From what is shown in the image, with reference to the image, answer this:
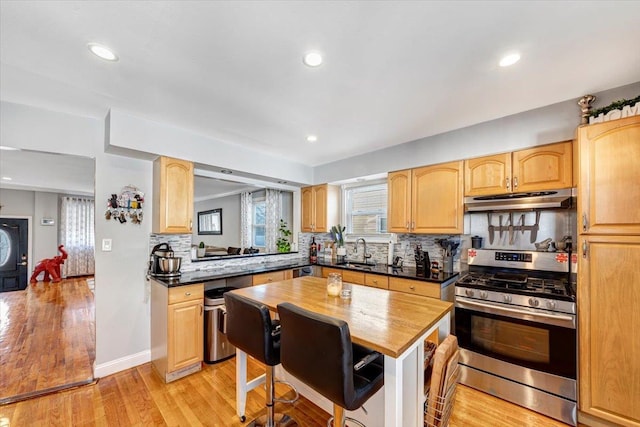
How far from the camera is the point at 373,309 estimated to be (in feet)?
5.38

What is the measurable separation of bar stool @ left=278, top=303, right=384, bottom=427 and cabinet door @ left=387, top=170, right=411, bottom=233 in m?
2.10

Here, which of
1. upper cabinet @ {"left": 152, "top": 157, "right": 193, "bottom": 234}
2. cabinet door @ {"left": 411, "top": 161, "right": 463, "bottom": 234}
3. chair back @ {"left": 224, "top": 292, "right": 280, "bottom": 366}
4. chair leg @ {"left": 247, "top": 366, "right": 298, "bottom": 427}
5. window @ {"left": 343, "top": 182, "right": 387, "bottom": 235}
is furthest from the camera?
window @ {"left": 343, "top": 182, "right": 387, "bottom": 235}

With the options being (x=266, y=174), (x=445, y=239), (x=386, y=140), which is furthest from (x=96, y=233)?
(x=445, y=239)

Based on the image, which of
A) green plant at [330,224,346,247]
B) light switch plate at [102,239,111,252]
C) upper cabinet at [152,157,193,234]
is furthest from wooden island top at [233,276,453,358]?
green plant at [330,224,346,247]

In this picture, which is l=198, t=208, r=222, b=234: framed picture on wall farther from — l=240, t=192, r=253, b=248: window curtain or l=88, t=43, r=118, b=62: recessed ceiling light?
l=88, t=43, r=118, b=62: recessed ceiling light

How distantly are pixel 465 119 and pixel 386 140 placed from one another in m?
0.88

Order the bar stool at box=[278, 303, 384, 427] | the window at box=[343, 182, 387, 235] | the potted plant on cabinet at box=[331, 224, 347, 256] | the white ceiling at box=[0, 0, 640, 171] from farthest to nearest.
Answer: the potted plant on cabinet at box=[331, 224, 347, 256] → the window at box=[343, 182, 387, 235] → the white ceiling at box=[0, 0, 640, 171] → the bar stool at box=[278, 303, 384, 427]

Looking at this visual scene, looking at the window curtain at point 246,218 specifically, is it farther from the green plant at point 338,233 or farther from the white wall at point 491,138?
the white wall at point 491,138

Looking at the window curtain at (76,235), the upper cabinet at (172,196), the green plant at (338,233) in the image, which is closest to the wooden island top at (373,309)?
the upper cabinet at (172,196)

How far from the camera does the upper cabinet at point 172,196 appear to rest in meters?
2.72

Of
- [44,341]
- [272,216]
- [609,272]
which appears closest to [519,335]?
[609,272]

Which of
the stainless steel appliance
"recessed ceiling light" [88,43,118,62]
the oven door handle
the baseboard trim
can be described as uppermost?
"recessed ceiling light" [88,43,118,62]

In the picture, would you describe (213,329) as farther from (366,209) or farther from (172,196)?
(366,209)

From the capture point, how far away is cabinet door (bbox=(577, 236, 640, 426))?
68.3 inches
